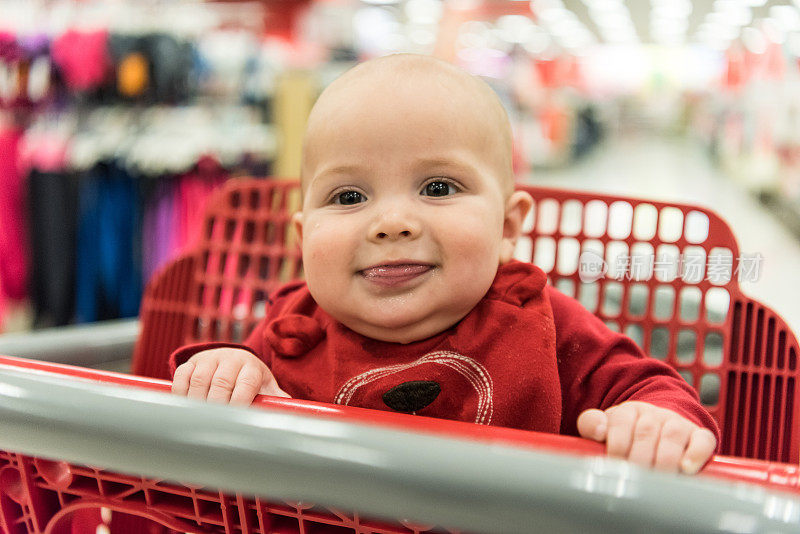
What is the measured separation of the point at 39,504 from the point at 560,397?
0.55 m

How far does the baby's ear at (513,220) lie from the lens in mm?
888

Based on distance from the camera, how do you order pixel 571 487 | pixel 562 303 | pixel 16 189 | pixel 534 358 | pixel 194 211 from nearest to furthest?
pixel 571 487, pixel 534 358, pixel 562 303, pixel 16 189, pixel 194 211

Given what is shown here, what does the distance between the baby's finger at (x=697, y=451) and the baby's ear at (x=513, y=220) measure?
400 millimetres

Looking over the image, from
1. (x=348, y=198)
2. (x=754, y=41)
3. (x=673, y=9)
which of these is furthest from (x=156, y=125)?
(x=673, y=9)

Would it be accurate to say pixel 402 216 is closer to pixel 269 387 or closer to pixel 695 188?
pixel 269 387

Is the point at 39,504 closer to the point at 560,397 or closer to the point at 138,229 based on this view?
the point at 560,397

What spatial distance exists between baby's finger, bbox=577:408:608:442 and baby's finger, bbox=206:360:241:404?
328mm

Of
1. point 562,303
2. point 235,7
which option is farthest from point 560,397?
point 235,7

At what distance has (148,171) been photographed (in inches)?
97.3

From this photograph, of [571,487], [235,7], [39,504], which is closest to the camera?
[571,487]

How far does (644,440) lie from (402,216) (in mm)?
332

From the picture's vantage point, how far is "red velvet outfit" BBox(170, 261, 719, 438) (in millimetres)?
780

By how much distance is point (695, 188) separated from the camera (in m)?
6.64

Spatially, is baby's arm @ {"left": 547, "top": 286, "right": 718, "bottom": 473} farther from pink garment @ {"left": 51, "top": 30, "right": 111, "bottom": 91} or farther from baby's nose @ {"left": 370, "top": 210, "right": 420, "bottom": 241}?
pink garment @ {"left": 51, "top": 30, "right": 111, "bottom": 91}
